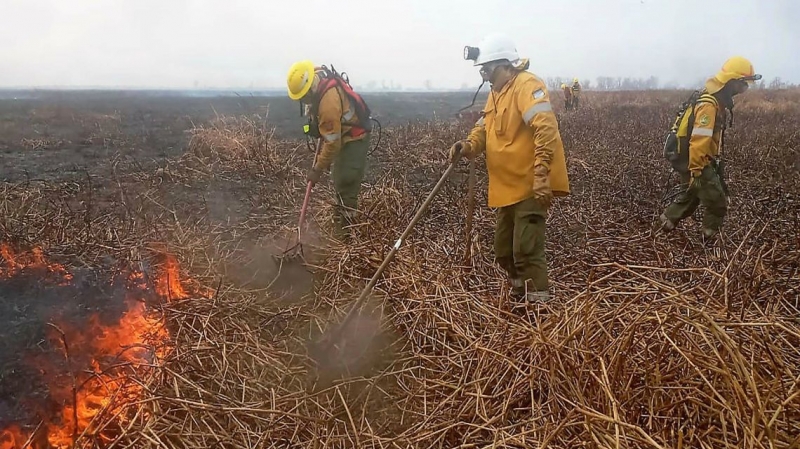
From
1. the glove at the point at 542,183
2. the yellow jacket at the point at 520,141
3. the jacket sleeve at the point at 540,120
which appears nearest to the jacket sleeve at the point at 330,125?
the yellow jacket at the point at 520,141

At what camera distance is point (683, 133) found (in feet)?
16.2

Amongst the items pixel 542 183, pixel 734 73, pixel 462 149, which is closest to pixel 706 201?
pixel 734 73

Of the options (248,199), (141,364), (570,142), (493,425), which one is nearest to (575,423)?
(493,425)

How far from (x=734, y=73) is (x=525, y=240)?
8.44 ft

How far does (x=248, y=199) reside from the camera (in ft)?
22.3

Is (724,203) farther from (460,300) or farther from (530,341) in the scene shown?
(530,341)

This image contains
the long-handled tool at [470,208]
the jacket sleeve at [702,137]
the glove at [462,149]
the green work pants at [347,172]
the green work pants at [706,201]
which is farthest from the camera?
the green work pants at [347,172]

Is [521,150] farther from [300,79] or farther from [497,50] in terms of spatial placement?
[300,79]

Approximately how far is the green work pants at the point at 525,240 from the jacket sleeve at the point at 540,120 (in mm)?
349

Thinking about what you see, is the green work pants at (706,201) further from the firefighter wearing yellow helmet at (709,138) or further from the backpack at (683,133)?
the backpack at (683,133)

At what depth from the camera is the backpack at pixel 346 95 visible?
4.80 meters

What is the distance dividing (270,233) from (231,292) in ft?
4.39

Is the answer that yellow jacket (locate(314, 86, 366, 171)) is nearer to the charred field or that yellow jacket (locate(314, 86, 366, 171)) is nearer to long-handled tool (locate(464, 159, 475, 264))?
the charred field

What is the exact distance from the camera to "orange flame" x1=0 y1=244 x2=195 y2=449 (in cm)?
249
